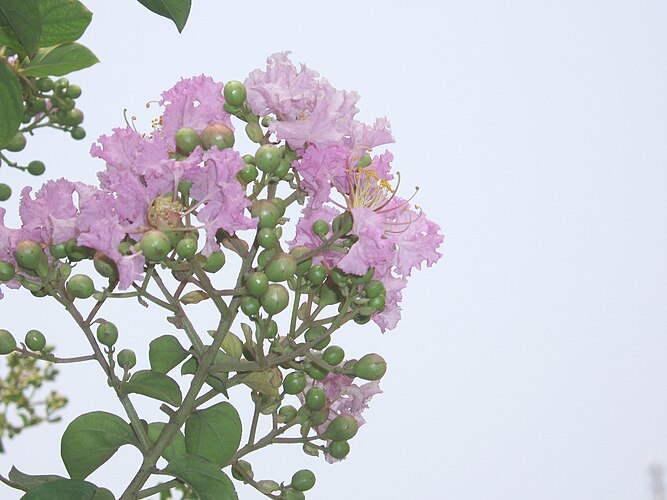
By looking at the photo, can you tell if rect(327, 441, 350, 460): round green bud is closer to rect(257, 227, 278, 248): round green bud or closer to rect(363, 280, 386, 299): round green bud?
rect(363, 280, 386, 299): round green bud

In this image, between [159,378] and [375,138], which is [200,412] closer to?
[159,378]

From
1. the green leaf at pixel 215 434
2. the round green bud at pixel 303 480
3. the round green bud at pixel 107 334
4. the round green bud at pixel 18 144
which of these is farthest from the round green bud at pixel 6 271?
the round green bud at pixel 18 144

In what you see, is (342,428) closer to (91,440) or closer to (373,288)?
(373,288)

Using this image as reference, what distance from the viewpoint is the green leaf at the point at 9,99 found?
1349 millimetres

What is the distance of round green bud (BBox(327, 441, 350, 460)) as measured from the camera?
1.54 metres

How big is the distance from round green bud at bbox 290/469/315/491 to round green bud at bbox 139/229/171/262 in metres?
0.53

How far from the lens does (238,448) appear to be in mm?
1463

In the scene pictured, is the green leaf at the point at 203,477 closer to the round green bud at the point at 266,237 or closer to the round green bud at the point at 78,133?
the round green bud at the point at 266,237

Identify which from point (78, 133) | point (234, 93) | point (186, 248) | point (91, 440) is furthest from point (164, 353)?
point (78, 133)

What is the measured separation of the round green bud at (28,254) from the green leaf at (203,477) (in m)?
0.37

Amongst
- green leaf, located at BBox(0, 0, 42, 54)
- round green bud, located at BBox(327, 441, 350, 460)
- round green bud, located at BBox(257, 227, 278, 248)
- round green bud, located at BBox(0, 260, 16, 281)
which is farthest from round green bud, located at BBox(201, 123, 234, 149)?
round green bud, located at BBox(327, 441, 350, 460)

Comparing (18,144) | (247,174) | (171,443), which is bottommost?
(171,443)

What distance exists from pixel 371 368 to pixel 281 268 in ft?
0.95

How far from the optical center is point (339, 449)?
1.54 m
